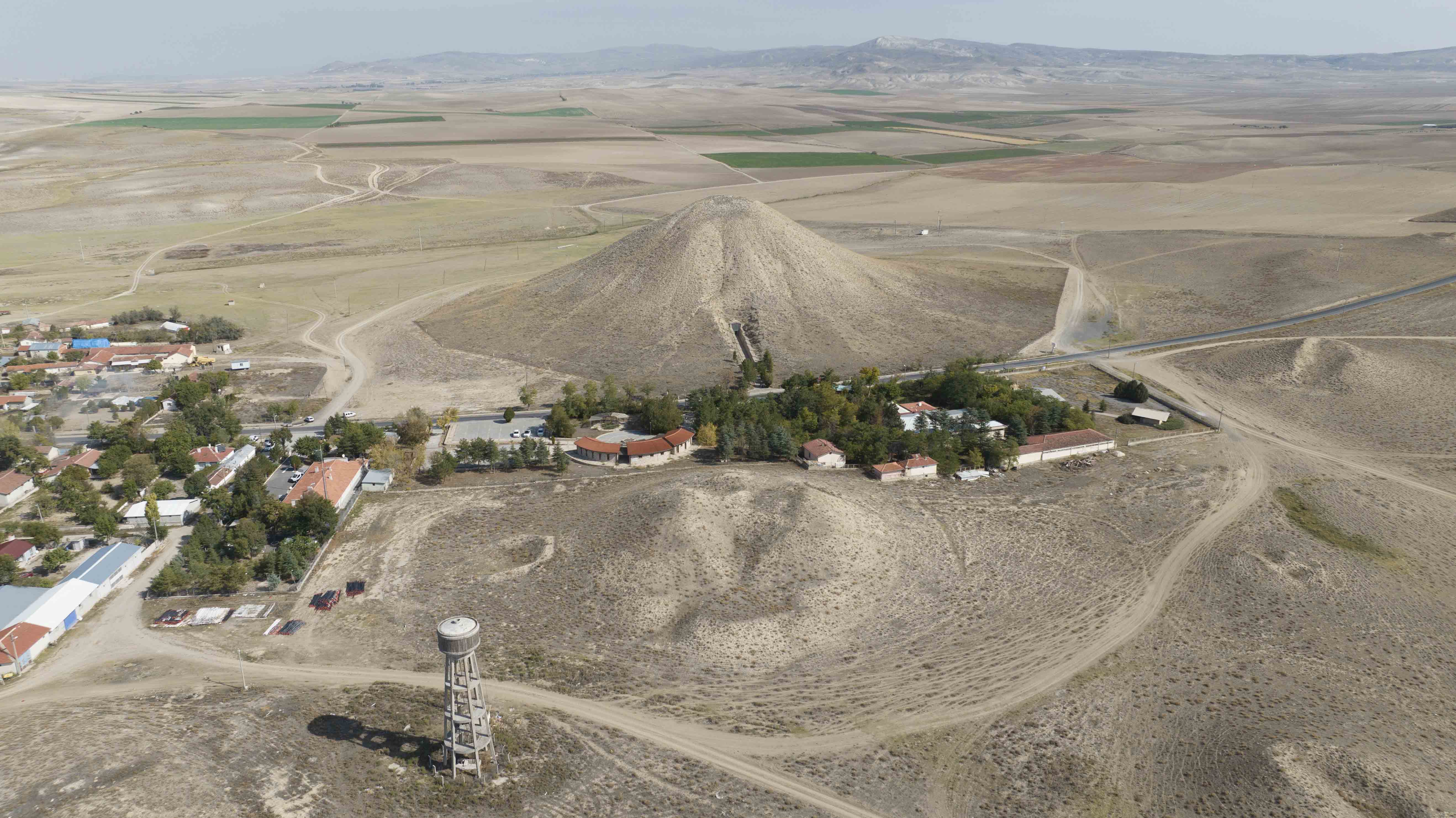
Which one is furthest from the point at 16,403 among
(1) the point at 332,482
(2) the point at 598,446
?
(2) the point at 598,446

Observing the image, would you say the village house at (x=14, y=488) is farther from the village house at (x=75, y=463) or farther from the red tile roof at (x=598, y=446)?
Answer: the red tile roof at (x=598, y=446)

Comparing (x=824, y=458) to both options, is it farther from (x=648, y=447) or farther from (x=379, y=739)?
(x=379, y=739)

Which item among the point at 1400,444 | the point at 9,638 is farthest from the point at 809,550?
the point at 1400,444

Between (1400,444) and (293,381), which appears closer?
(1400,444)

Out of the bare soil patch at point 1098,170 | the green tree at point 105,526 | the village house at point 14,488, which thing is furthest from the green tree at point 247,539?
the bare soil patch at point 1098,170

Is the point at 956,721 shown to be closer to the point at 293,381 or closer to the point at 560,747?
the point at 560,747

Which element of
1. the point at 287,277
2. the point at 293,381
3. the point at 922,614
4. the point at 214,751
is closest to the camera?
the point at 214,751
